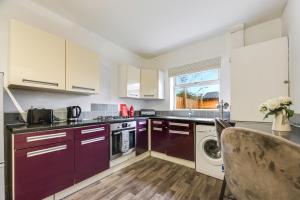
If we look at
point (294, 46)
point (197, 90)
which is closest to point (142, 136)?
point (197, 90)

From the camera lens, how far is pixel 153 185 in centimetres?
189

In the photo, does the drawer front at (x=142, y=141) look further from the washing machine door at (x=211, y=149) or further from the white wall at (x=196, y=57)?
the washing machine door at (x=211, y=149)

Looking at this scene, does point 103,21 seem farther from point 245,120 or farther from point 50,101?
point 245,120

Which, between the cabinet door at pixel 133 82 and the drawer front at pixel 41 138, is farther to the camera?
the cabinet door at pixel 133 82

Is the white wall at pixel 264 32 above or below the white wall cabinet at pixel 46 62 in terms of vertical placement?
above

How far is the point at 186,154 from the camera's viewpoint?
2418 millimetres

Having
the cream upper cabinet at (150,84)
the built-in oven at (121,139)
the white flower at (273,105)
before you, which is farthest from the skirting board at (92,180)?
the white flower at (273,105)

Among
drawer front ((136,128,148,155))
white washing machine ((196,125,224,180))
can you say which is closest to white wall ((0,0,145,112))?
drawer front ((136,128,148,155))

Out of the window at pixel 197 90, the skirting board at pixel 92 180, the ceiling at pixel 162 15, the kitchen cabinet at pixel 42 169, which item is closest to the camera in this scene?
the kitchen cabinet at pixel 42 169

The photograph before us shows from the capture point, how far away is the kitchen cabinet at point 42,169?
1.29 metres

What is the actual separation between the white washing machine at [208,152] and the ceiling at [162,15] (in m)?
1.71

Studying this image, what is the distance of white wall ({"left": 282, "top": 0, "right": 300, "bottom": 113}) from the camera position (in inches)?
59.5

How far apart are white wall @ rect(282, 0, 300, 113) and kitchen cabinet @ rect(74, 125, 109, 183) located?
7.99 feet

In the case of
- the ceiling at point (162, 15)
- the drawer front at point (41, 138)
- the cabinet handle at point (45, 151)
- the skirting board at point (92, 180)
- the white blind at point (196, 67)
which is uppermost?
the ceiling at point (162, 15)
